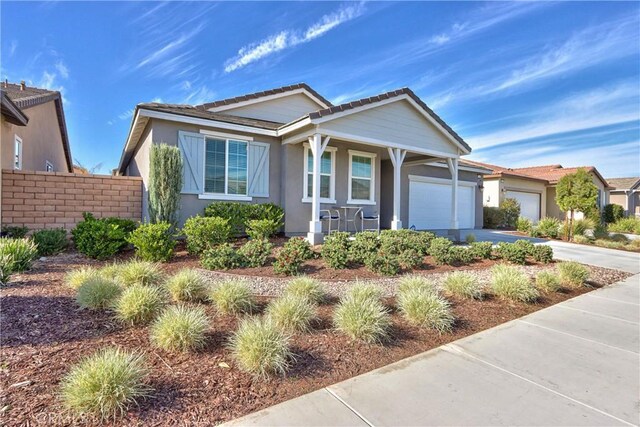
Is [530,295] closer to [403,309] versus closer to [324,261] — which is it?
[403,309]

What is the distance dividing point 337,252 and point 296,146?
5.18 metres

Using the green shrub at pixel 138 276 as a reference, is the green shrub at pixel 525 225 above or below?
above

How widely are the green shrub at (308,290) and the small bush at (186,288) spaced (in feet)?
3.92

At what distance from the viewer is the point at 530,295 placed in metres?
5.07

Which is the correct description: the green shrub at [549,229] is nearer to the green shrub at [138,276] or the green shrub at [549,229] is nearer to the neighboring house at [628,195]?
the green shrub at [138,276]

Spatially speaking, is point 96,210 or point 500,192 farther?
point 500,192

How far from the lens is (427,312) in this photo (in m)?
3.91

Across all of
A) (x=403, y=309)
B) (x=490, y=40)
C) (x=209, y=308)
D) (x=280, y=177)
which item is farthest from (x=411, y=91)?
(x=209, y=308)

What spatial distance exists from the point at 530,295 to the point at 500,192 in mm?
17337

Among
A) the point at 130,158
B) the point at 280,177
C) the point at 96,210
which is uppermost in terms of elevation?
the point at 130,158

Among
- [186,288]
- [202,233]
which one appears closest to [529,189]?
[202,233]

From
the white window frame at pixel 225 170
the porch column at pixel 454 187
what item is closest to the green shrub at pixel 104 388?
the white window frame at pixel 225 170

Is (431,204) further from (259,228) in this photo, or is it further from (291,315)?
(291,315)

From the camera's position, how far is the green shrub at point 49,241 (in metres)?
6.65
